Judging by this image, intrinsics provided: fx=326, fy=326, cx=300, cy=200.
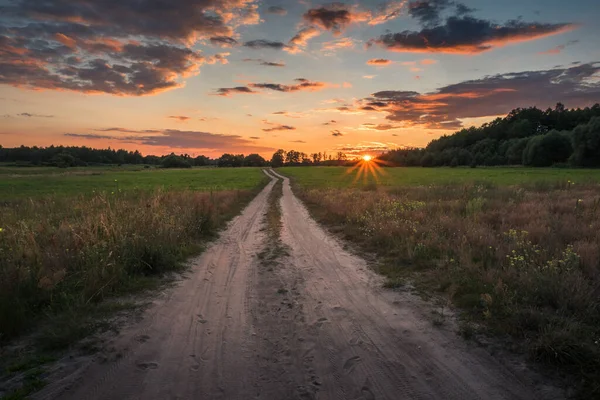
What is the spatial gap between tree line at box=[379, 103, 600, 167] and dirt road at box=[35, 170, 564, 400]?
83.7m

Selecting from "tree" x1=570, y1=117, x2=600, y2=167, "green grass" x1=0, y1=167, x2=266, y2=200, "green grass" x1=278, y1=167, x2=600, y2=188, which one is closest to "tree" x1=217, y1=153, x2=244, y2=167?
"green grass" x1=0, y1=167, x2=266, y2=200

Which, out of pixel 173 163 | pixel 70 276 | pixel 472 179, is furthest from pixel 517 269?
pixel 173 163

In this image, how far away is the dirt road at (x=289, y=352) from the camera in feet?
12.5

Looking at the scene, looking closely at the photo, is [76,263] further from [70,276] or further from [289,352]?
[289,352]

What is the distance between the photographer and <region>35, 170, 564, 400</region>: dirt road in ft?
12.5

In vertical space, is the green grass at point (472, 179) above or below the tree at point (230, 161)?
below

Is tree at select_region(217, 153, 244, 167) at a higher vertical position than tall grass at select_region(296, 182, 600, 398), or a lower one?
higher

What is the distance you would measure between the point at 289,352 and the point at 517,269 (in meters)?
5.58

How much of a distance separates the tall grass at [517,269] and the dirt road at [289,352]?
0.86m

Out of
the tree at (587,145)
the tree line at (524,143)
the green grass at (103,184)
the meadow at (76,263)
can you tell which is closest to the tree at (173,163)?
the green grass at (103,184)

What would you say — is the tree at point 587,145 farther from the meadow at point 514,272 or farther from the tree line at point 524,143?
the meadow at point 514,272

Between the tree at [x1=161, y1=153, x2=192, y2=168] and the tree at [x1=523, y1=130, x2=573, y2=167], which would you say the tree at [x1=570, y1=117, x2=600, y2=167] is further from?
the tree at [x1=161, y1=153, x2=192, y2=168]

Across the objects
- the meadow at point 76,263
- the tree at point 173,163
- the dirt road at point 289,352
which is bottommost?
the dirt road at point 289,352

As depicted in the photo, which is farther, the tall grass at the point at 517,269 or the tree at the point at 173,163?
the tree at the point at 173,163
